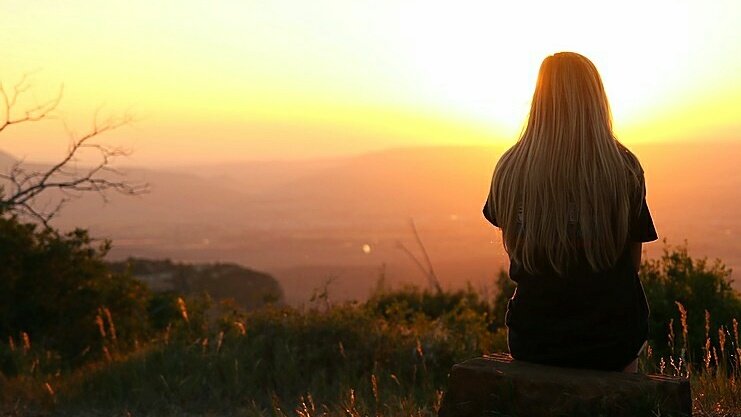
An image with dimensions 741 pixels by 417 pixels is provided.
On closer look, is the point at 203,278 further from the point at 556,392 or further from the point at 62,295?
the point at 556,392

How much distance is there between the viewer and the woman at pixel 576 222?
3.86 m

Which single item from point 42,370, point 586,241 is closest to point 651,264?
point 586,241

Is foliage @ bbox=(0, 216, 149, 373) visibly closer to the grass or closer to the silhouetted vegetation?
the silhouetted vegetation

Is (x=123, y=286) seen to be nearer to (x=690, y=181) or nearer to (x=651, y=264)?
(x=651, y=264)

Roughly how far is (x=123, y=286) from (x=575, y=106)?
30.4 feet

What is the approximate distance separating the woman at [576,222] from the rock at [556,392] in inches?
7.5

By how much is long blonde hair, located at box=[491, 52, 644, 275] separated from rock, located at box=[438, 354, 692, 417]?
48cm

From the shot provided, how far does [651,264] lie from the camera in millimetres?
8953

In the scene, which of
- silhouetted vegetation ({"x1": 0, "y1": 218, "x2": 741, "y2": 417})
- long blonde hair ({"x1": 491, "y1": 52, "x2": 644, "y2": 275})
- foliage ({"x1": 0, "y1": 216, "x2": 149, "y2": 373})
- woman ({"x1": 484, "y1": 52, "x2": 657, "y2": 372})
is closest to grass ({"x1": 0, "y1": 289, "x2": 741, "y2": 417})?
silhouetted vegetation ({"x1": 0, "y1": 218, "x2": 741, "y2": 417})

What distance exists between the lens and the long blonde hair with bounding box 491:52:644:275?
3.85m

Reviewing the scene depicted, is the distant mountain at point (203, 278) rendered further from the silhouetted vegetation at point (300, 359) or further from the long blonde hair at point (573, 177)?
the long blonde hair at point (573, 177)

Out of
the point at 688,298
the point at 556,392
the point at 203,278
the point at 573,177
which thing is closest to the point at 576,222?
the point at 573,177

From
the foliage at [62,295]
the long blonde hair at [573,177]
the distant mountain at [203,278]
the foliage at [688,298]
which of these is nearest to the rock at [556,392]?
the long blonde hair at [573,177]

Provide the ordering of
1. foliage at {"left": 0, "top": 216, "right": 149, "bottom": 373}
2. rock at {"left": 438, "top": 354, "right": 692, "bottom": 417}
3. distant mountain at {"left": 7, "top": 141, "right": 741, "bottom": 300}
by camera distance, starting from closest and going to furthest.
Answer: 1. rock at {"left": 438, "top": 354, "right": 692, "bottom": 417}
2. foliage at {"left": 0, "top": 216, "right": 149, "bottom": 373}
3. distant mountain at {"left": 7, "top": 141, "right": 741, "bottom": 300}
